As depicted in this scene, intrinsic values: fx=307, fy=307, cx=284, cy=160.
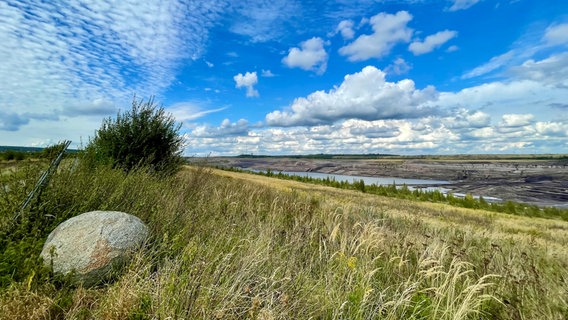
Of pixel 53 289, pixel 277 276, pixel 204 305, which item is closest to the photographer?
pixel 204 305

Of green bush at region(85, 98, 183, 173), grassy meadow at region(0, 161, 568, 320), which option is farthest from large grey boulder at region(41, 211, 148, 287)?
green bush at region(85, 98, 183, 173)

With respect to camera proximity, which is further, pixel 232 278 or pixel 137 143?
pixel 137 143

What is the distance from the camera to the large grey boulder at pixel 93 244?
4605mm

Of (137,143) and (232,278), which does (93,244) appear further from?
(137,143)

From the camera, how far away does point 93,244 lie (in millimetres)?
4855

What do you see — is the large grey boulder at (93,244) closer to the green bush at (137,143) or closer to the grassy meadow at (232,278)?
the grassy meadow at (232,278)

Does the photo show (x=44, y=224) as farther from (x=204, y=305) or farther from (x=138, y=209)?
(x=204, y=305)

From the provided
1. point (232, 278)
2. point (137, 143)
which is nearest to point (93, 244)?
point (232, 278)

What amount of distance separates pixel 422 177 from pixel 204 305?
93.6m

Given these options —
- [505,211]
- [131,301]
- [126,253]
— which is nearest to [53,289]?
[126,253]

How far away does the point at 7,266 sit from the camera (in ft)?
13.4

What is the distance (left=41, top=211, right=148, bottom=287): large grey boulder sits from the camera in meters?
4.61

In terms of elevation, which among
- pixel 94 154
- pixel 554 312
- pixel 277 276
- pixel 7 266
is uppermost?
pixel 94 154

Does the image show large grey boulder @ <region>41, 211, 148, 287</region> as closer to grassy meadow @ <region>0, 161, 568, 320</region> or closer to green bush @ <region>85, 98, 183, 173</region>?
grassy meadow @ <region>0, 161, 568, 320</region>
